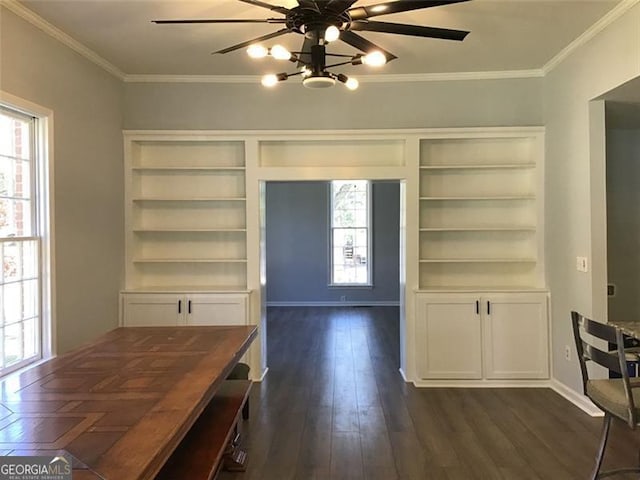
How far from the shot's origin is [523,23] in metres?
3.11

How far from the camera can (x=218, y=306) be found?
4172mm

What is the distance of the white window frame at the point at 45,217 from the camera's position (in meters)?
3.09

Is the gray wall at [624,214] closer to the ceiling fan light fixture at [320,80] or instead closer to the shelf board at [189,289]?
the ceiling fan light fixture at [320,80]

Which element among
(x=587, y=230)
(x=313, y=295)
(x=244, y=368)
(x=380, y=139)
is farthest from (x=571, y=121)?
(x=313, y=295)

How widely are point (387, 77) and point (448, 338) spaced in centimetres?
243

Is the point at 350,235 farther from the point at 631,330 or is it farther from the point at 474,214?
the point at 631,330

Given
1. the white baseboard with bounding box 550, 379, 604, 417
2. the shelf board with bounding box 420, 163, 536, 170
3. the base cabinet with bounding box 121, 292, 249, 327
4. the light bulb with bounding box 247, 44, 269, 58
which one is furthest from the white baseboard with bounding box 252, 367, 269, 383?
the light bulb with bounding box 247, 44, 269, 58

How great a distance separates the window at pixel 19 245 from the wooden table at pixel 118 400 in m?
0.75

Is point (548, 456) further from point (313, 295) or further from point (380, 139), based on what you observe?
point (313, 295)

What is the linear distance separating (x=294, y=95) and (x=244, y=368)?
2.47m

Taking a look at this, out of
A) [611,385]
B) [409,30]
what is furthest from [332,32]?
[611,385]

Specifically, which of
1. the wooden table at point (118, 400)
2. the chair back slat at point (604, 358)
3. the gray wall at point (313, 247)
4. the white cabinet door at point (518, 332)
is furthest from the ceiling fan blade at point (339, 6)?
the gray wall at point (313, 247)

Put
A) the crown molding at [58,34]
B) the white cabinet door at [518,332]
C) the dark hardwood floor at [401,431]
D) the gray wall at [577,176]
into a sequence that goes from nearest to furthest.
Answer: the dark hardwood floor at [401,431]
the crown molding at [58,34]
the gray wall at [577,176]
the white cabinet door at [518,332]

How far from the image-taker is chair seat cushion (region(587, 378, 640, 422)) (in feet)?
7.10
